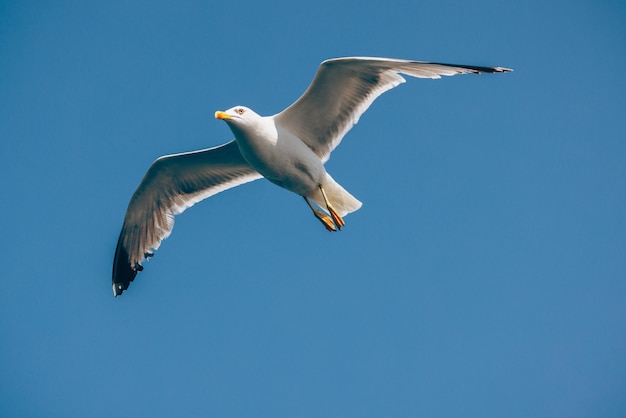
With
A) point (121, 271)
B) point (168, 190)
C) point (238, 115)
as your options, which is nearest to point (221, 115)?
point (238, 115)

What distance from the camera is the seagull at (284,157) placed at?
7.79 metres

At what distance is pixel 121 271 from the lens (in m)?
9.89

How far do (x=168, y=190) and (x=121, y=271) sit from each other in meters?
1.39

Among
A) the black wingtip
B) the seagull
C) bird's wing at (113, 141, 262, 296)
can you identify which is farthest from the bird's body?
the black wingtip

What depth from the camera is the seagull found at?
7793 millimetres

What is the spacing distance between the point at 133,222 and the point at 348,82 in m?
3.32

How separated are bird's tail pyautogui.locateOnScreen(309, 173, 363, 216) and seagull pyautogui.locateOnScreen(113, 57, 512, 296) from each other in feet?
0.04

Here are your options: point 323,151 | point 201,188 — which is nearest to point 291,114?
point 323,151

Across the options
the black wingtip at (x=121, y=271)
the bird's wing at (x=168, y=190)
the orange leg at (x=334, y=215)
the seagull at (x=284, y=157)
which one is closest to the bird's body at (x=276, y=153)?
the seagull at (x=284, y=157)

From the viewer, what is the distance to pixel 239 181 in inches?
363

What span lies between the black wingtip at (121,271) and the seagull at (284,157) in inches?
0.6

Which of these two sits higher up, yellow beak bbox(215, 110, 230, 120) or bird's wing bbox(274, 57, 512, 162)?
bird's wing bbox(274, 57, 512, 162)

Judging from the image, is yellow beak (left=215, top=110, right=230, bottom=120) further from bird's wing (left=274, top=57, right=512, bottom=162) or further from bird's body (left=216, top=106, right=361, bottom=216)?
bird's wing (left=274, top=57, right=512, bottom=162)

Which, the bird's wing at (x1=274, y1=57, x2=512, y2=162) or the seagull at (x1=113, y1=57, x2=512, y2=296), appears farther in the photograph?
the seagull at (x1=113, y1=57, x2=512, y2=296)
